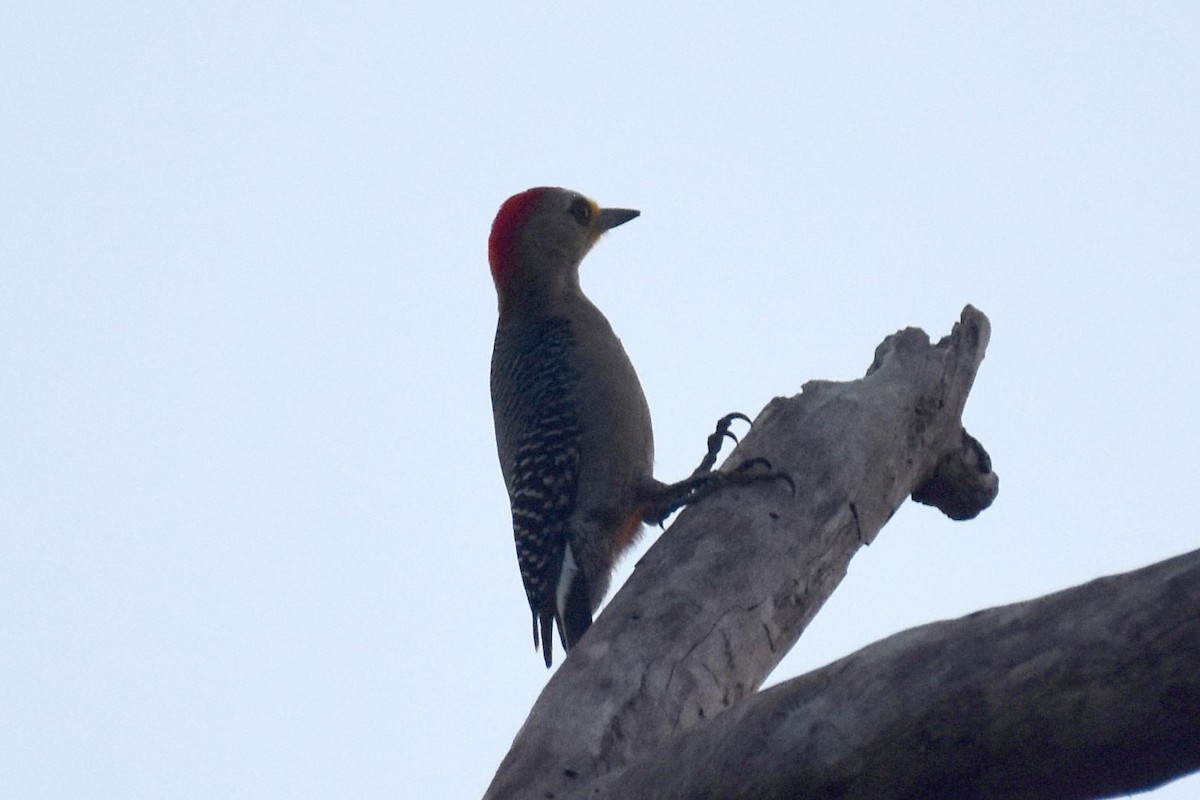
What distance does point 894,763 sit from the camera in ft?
9.13

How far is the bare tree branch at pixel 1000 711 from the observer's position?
8.27 feet

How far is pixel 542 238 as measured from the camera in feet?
27.7

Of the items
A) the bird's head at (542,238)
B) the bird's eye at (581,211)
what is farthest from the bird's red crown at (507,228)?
the bird's eye at (581,211)

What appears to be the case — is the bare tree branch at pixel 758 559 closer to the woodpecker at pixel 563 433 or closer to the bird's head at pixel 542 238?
the woodpecker at pixel 563 433

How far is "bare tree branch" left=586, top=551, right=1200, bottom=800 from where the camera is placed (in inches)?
99.3

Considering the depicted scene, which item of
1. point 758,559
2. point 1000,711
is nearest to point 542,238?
point 758,559

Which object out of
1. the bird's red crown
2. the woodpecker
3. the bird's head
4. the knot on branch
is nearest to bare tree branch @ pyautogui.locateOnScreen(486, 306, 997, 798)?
the knot on branch

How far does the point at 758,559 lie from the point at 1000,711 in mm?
2213

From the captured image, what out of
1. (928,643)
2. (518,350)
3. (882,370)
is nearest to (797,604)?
(882,370)

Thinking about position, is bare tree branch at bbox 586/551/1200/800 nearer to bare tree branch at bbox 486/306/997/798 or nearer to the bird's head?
bare tree branch at bbox 486/306/997/798

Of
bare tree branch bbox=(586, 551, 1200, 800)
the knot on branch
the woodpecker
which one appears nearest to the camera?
bare tree branch bbox=(586, 551, 1200, 800)

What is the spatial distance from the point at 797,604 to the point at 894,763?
215 cm

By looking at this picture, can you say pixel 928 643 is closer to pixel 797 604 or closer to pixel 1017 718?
pixel 1017 718

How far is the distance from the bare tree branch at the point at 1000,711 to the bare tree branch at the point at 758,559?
736 millimetres
